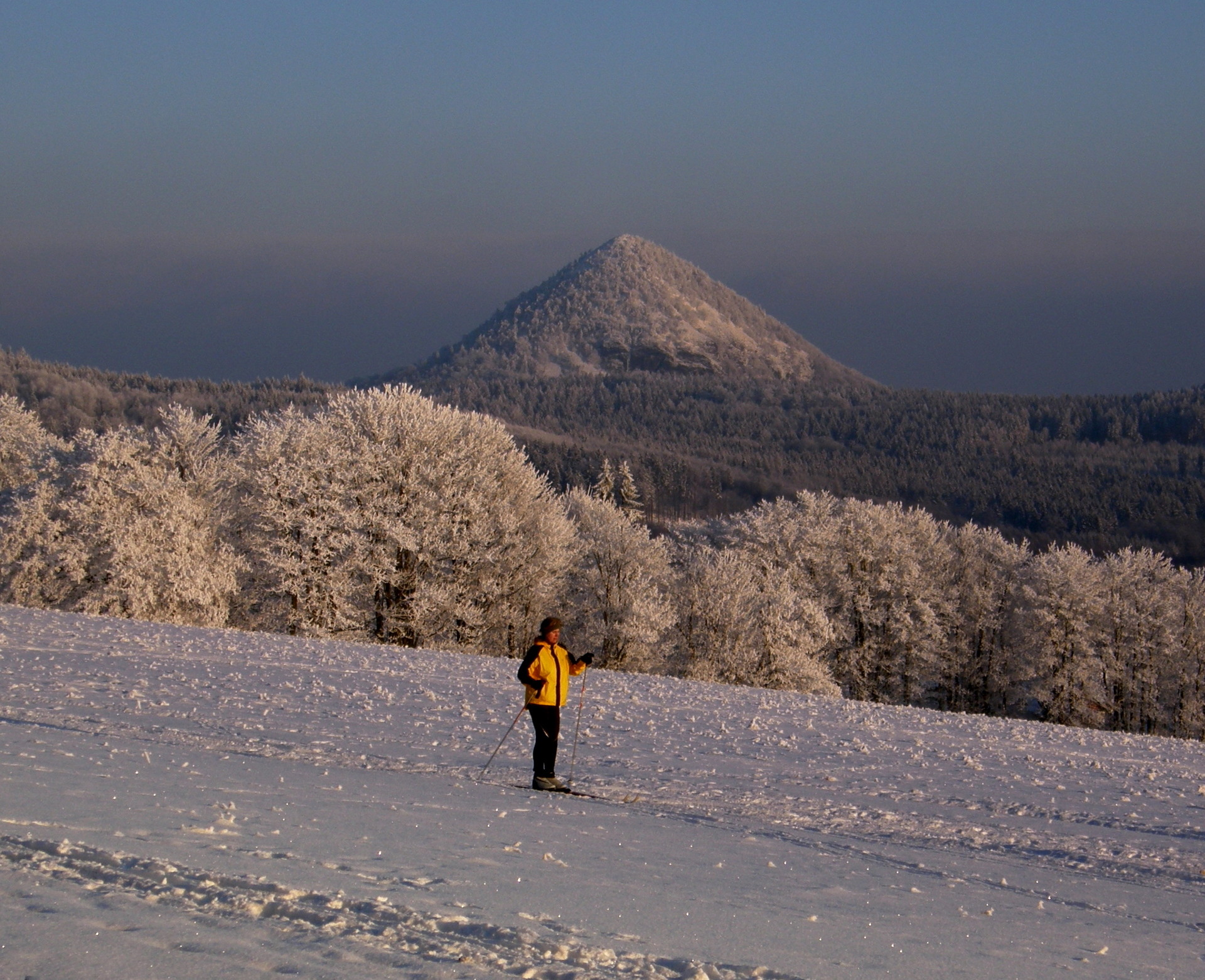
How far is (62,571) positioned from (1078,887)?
4932cm

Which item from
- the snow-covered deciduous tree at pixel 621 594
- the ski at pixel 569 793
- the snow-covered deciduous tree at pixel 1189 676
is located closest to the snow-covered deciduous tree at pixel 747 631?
the snow-covered deciduous tree at pixel 621 594

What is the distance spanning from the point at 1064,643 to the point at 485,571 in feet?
140

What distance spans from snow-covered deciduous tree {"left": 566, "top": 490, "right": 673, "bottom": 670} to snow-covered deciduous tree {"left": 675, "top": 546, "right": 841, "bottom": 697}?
2.18 meters

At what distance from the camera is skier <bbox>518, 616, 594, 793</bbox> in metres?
13.6

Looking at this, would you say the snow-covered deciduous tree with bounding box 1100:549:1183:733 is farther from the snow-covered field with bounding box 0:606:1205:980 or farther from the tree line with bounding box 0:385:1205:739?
the snow-covered field with bounding box 0:606:1205:980

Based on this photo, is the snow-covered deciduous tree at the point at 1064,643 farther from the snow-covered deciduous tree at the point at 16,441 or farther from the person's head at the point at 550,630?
the snow-covered deciduous tree at the point at 16,441

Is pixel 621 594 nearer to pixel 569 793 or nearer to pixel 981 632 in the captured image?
pixel 981 632

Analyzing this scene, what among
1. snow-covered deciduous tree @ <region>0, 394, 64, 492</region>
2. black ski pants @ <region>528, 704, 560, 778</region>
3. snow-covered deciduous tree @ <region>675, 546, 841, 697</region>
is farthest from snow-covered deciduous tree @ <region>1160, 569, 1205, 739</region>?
snow-covered deciduous tree @ <region>0, 394, 64, 492</region>

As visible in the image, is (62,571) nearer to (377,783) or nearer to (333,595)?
(333,595)

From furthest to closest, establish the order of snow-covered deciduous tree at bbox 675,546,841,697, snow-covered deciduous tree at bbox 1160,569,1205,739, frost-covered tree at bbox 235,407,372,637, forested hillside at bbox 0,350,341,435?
forested hillside at bbox 0,350,341,435, snow-covered deciduous tree at bbox 1160,569,1205,739, snow-covered deciduous tree at bbox 675,546,841,697, frost-covered tree at bbox 235,407,372,637

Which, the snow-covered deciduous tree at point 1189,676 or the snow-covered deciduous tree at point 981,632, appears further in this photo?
the snow-covered deciduous tree at point 981,632

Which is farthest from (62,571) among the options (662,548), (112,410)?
(112,410)

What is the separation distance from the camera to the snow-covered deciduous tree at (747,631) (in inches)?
2034

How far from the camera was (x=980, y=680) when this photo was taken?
243ft
